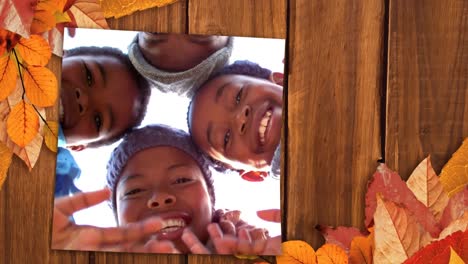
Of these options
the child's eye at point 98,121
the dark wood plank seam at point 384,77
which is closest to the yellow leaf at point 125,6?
the child's eye at point 98,121

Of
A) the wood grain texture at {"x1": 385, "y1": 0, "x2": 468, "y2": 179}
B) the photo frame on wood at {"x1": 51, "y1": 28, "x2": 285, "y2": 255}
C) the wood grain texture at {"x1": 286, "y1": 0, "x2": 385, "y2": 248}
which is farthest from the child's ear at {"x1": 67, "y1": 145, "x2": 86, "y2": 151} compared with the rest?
the wood grain texture at {"x1": 385, "y1": 0, "x2": 468, "y2": 179}

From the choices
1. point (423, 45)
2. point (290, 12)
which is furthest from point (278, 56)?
point (423, 45)

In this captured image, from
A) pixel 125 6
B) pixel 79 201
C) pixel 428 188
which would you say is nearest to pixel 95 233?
pixel 79 201

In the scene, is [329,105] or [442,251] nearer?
[442,251]

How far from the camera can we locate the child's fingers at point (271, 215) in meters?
0.62

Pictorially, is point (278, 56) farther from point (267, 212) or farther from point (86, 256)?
point (86, 256)

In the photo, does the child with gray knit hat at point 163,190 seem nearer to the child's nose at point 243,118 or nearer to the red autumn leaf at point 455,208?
the child's nose at point 243,118

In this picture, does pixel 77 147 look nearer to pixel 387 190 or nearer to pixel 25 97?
pixel 25 97

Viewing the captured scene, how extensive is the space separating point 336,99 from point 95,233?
29 centimetres

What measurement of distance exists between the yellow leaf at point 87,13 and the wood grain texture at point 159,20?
0.07 ft

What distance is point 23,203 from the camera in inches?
24.5

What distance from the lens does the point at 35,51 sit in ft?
2.03

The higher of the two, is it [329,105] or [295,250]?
[329,105]

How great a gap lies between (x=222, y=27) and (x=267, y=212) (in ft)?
0.65
